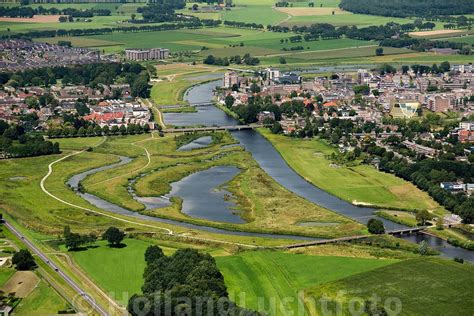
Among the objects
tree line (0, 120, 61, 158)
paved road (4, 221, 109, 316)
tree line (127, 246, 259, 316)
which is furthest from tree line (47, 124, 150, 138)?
tree line (127, 246, 259, 316)

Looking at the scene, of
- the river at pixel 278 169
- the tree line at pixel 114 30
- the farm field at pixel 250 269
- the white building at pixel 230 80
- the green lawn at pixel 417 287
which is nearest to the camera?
the green lawn at pixel 417 287

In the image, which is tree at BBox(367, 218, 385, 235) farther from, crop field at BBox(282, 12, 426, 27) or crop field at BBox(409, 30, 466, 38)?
crop field at BBox(282, 12, 426, 27)

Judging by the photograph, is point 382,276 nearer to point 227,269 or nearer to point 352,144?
point 227,269

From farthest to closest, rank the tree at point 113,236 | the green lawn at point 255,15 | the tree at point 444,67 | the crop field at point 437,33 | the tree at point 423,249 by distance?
the green lawn at point 255,15 → the crop field at point 437,33 → the tree at point 444,67 → the tree at point 113,236 → the tree at point 423,249

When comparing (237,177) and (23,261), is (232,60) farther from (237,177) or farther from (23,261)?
(23,261)

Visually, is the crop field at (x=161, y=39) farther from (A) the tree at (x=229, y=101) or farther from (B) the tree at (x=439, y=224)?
(B) the tree at (x=439, y=224)

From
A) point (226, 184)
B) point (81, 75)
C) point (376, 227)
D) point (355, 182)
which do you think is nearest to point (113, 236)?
point (376, 227)

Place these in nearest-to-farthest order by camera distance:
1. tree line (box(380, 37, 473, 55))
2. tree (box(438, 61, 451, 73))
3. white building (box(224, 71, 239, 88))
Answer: white building (box(224, 71, 239, 88)), tree (box(438, 61, 451, 73)), tree line (box(380, 37, 473, 55))

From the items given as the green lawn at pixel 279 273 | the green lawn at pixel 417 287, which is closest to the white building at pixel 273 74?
the green lawn at pixel 279 273

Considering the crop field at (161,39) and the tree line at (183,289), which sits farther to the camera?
the crop field at (161,39)
